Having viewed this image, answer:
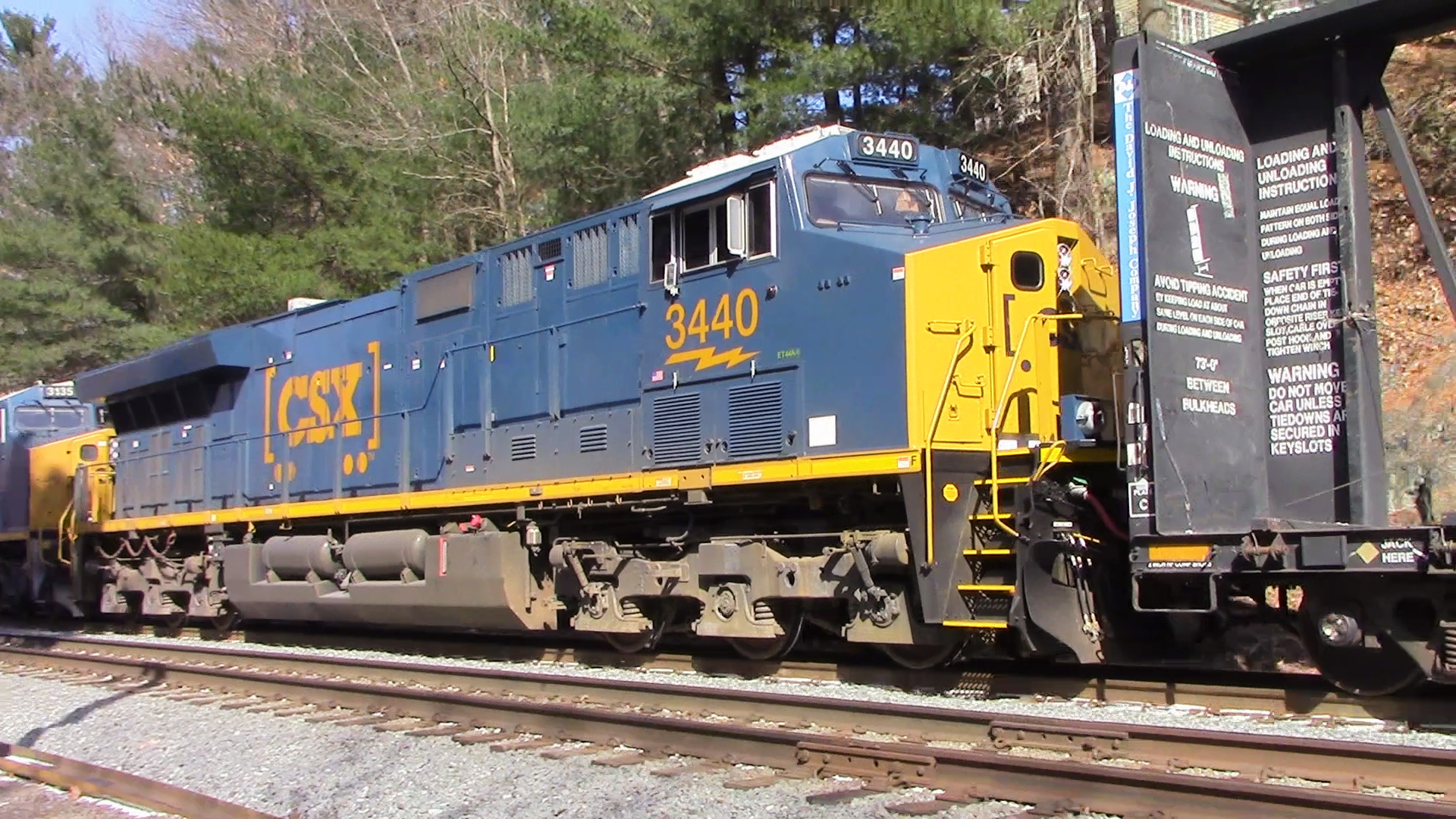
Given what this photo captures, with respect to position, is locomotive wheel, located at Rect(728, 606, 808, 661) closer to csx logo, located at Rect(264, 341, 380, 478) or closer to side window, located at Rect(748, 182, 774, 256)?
side window, located at Rect(748, 182, 774, 256)

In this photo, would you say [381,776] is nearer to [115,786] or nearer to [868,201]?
[115,786]

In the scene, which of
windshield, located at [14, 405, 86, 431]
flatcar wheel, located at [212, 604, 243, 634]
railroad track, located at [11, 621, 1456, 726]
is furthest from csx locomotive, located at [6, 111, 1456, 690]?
windshield, located at [14, 405, 86, 431]

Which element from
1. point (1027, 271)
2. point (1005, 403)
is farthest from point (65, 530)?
point (1027, 271)

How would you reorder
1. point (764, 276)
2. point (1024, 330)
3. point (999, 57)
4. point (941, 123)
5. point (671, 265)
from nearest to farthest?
point (1024, 330)
point (764, 276)
point (671, 265)
point (999, 57)
point (941, 123)

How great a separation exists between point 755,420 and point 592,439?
1.85m

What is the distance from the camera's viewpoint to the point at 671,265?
944 centimetres

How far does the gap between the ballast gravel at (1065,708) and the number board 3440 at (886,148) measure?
3.74 meters

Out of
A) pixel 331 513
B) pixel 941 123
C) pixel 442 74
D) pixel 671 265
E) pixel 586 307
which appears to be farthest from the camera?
pixel 442 74

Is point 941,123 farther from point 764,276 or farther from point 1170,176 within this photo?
point 1170,176

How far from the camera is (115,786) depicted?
21.2 ft

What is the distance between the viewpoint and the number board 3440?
8867mm

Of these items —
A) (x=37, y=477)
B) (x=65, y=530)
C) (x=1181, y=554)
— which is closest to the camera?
(x=1181, y=554)

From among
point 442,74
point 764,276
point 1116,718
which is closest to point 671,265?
point 764,276

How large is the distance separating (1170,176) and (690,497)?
157 inches
